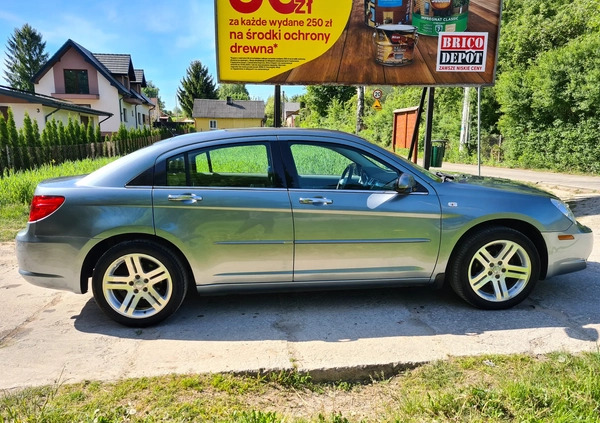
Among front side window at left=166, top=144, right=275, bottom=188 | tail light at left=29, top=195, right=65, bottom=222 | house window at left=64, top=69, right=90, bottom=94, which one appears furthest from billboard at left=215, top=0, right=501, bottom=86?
house window at left=64, top=69, right=90, bottom=94

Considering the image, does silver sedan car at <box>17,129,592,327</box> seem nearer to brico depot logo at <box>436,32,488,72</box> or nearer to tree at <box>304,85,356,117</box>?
brico depot logo at <box>436,32,488,72</box>

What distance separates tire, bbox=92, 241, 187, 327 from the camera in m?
3.34

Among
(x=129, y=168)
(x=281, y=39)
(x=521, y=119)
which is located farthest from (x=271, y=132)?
(x=521, y=119)

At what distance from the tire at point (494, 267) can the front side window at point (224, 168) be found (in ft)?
5.89

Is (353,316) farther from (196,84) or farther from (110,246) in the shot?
(196,84)

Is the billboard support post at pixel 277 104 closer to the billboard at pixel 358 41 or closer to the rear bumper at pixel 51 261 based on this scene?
the billboard at pixel 358 41

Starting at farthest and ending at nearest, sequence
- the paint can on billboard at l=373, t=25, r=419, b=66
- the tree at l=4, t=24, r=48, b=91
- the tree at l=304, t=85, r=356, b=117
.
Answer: the tree at l=4, t=24, r=48, b=91 < the tree at l=304, t=85, r=356, b=117 < the paint can on billboard at l=373, t=25, r=419, b=66

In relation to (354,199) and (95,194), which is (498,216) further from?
(95,194)

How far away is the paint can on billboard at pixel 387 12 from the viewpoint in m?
7.84

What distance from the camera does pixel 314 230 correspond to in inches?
136

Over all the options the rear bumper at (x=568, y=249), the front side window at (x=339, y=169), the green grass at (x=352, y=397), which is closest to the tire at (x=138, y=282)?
the green grass at (x=352, y=397)

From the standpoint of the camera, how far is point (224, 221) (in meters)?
3.39

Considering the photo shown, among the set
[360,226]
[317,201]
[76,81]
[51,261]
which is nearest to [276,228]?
[317,201]

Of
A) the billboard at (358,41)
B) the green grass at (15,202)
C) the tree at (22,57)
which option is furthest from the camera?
the tree at (22,57)
